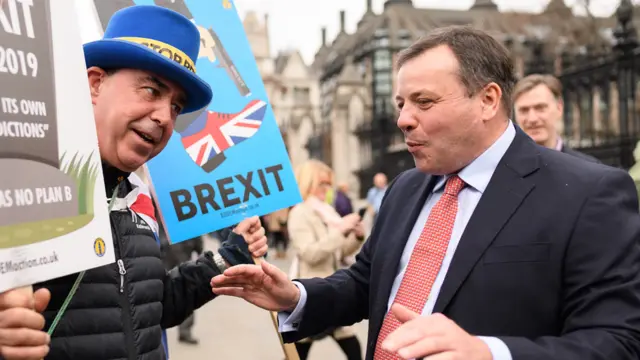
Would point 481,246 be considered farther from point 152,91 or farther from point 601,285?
point 152,91

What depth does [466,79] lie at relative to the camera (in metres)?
1.99

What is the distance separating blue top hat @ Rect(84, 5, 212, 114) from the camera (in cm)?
Answer: 204

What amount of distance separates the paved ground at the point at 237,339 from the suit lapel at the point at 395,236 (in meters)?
4.48

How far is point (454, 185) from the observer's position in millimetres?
2090

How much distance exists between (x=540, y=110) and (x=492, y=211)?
9.78ft

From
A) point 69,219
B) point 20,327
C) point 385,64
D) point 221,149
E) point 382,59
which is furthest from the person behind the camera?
point 382,59

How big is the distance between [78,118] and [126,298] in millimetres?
745

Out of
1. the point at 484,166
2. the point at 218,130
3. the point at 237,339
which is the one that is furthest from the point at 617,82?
the point at 484,166

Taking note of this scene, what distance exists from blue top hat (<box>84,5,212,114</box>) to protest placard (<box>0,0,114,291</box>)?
0.46 metres

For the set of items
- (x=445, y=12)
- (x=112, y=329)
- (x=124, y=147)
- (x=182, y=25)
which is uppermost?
(x=445, y=12)

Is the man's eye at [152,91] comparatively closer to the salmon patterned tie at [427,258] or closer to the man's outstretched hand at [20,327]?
the man's outstretched hand at [20,327]

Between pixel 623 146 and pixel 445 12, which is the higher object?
pixel 445 12

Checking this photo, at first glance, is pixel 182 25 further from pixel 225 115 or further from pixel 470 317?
pixel 470 317

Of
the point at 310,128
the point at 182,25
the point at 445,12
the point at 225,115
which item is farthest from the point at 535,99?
the point at 445,12
